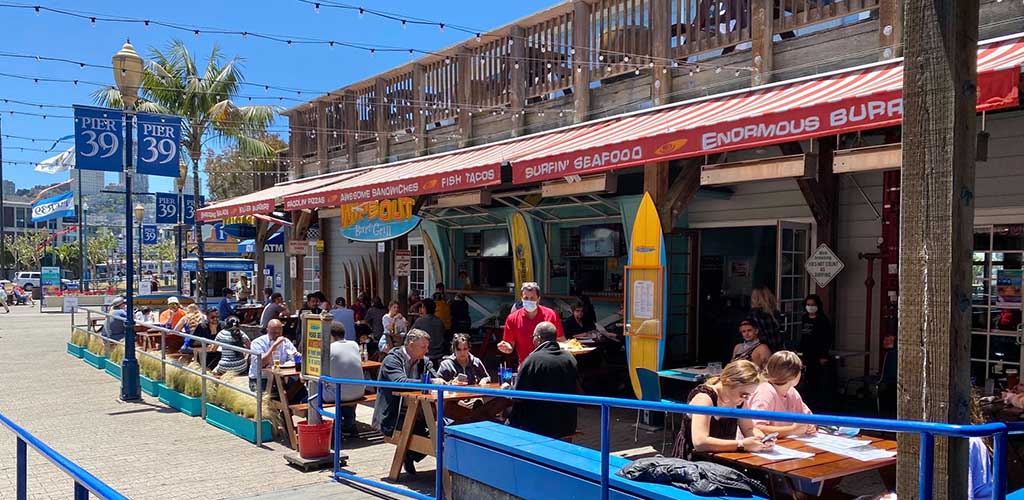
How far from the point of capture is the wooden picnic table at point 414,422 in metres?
5.52

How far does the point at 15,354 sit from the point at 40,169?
6891 mm

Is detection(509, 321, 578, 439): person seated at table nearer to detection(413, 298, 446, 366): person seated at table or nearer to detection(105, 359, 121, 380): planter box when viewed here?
detection(413, 298, 446, 366): person seated at table

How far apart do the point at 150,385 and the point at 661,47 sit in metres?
8.48

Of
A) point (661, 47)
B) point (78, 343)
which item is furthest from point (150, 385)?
point (661, 47)

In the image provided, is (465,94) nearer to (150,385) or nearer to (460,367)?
(150,385)

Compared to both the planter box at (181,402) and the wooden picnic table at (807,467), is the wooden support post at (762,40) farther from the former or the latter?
the planter box at (181,402)

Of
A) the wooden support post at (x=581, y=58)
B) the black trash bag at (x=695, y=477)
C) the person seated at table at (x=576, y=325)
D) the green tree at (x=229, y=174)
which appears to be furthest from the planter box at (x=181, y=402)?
the green tree at (x=229, y=174)

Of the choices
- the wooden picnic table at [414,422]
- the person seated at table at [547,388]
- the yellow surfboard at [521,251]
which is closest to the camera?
the person seated at table at [547,388]

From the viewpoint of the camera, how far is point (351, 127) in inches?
649

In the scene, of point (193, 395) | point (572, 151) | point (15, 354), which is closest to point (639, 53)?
point (572, 151)

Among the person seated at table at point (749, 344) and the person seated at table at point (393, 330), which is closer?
the person seated at table at point (749, 344)

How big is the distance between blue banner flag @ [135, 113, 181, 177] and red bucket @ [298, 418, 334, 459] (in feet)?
17.2

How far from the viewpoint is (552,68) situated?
36.3 feet

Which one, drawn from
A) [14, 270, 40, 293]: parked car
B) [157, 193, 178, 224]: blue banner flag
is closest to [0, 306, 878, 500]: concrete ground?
[157, 193, 178, 224]: blue banner flag
